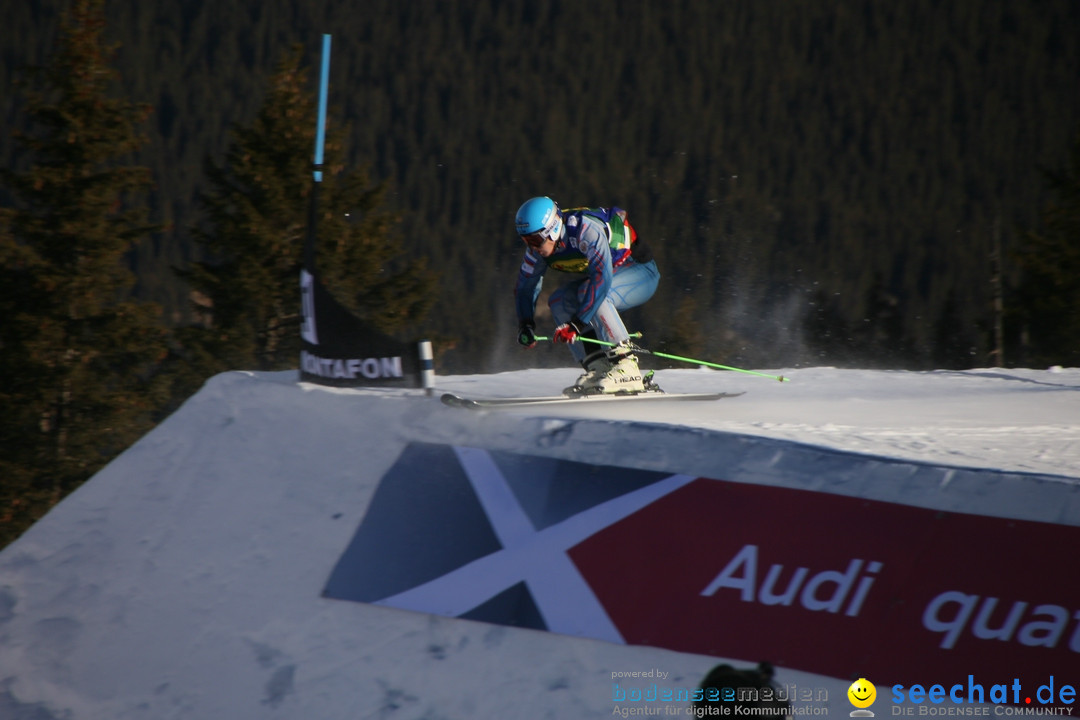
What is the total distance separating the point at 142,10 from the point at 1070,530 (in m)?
75.1

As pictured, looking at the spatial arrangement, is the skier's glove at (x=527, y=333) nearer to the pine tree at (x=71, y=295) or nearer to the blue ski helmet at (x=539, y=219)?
the blue ski helmet at (x=539, y=219)

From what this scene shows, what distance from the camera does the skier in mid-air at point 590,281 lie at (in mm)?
6836

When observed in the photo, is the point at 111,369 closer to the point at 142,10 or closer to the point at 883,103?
the point at 142,10

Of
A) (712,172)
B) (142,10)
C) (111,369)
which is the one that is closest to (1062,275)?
(111,369)

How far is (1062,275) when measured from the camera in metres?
31.7

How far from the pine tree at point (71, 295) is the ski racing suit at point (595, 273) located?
18.9m

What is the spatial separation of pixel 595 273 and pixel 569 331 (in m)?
0.47

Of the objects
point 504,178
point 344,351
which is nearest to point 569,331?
point 344,351

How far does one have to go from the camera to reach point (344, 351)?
6590 mm

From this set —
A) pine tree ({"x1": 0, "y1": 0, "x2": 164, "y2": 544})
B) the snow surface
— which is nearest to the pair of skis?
the snow surface

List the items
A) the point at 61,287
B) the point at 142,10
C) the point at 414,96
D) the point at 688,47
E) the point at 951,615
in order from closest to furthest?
the point at 951,615
the point at 61,287
the point at 142,10
the point at 414,96
the point at 688,47

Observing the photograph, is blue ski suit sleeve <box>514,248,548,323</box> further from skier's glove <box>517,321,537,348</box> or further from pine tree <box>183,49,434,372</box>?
pine tree <box>183,49,434,372</box>

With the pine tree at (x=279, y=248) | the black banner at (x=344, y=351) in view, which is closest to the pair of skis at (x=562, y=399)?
the black banner at (x=344, y=351)

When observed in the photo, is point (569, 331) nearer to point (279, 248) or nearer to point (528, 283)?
point (528, 283)
